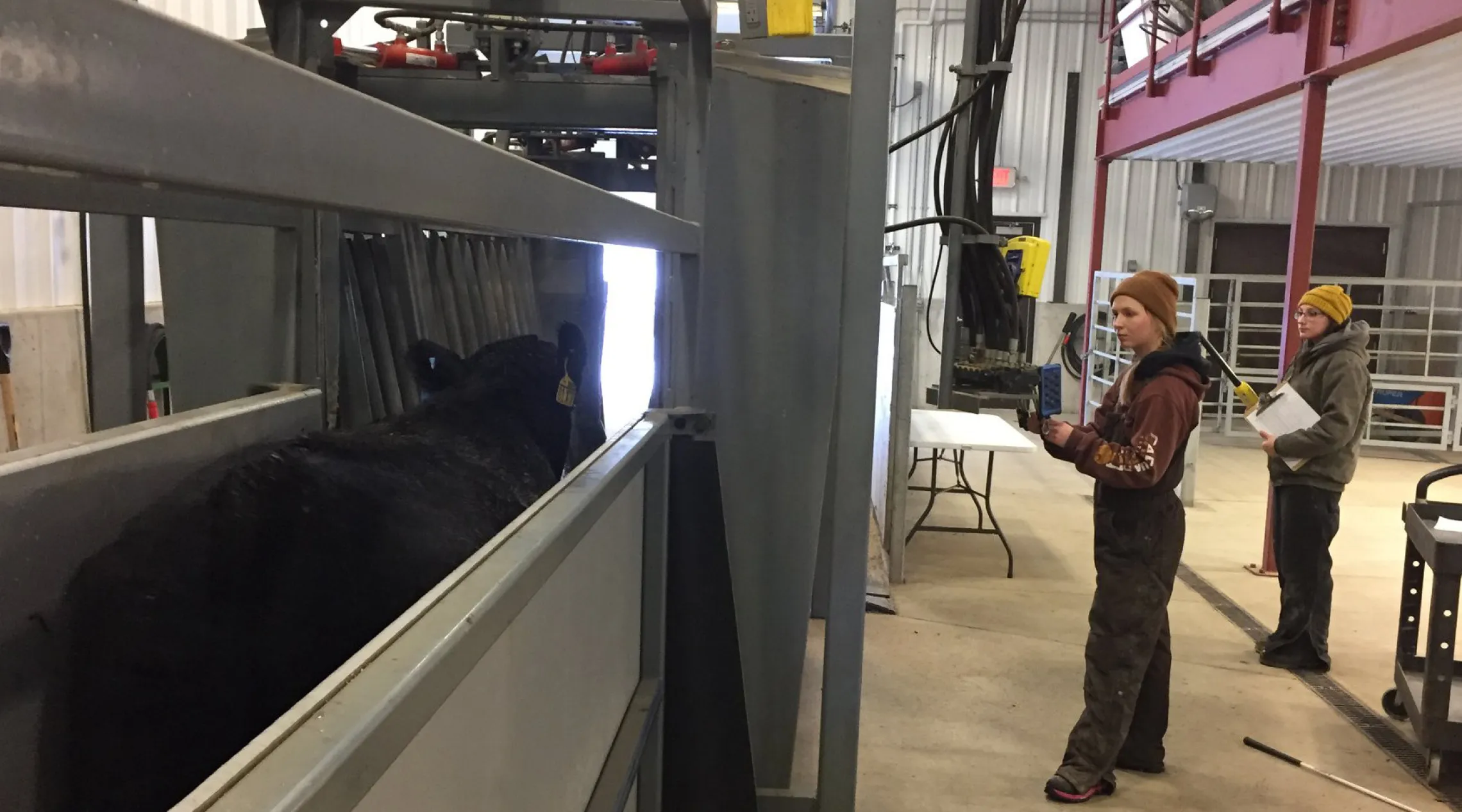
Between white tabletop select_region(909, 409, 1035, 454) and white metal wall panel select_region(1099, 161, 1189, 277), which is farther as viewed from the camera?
white metal wall panel select_region(1099, 161, 1189, 277)

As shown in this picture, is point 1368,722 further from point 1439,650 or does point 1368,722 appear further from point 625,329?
point 625,329

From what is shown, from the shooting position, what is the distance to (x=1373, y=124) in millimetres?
6551

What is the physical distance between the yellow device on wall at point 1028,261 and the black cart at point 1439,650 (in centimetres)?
133

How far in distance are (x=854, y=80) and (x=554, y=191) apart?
1100 mm

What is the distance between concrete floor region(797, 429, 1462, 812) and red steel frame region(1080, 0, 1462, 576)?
66 centimetres

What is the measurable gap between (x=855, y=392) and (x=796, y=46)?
3.96 ft

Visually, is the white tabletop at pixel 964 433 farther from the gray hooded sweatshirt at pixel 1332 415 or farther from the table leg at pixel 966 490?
Answer: the gray hooded sweatshirt at pixel 1332 415

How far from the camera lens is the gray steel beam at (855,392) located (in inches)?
68.4

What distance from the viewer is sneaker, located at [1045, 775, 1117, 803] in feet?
8.63

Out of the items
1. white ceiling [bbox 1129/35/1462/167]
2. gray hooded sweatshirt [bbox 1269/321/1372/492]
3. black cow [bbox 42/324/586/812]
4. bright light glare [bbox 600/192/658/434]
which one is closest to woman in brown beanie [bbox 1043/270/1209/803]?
gray hooded sweatshirt [bbox 1269/321/1372/492]

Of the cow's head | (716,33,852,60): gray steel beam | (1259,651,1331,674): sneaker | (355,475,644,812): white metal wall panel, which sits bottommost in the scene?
(1259,651,1331,674): sneaker

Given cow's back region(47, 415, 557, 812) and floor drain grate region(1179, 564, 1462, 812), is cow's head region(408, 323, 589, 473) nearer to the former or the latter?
cow's back region(47, 415, 557, 812)

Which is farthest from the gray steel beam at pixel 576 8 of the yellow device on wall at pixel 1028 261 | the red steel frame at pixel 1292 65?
the red steel frame at pixel 1292 65

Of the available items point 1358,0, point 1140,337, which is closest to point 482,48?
point 1140,337
